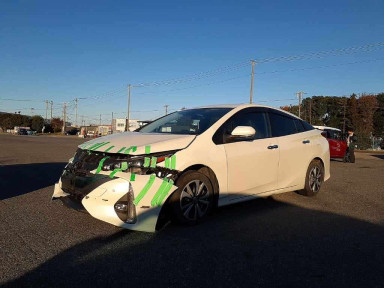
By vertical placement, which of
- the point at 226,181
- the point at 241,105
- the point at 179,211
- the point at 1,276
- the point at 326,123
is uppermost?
the point at 326,123

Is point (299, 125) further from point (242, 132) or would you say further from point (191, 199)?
point (191, 199)

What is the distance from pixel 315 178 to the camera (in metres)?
6.26

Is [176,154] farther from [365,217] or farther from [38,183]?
[38,183]

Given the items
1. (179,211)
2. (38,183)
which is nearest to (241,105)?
(179,211)

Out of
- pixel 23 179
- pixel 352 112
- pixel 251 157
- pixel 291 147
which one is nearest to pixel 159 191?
pixel 251 157

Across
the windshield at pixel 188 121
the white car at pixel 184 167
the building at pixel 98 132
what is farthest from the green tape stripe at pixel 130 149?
the building at pixel 98 132

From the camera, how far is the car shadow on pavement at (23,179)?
626 cm

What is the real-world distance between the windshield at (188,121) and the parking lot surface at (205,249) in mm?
1261

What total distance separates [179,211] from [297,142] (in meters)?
2.77

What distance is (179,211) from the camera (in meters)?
3.96

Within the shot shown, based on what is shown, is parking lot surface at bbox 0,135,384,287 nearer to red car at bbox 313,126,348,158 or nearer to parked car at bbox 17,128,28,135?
red car at bbox 313,126,348,158

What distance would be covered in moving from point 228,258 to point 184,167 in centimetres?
121

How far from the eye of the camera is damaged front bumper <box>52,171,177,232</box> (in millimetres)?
3600

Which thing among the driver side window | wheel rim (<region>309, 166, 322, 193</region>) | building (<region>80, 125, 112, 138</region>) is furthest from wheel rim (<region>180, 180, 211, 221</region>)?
building (<region>80, 125, 112, 138</region>)
